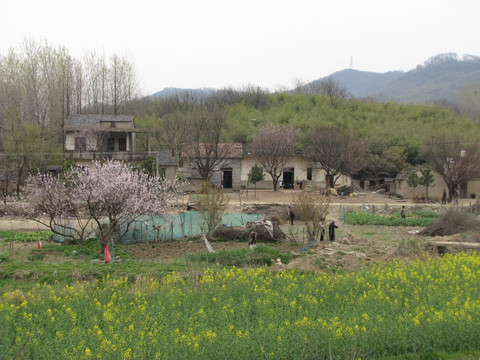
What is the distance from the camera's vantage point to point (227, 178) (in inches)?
1909

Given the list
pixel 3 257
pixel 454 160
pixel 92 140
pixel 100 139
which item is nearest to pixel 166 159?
pixel 100 139

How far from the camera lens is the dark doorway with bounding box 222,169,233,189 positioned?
158ft

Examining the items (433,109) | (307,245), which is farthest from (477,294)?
(433,109)

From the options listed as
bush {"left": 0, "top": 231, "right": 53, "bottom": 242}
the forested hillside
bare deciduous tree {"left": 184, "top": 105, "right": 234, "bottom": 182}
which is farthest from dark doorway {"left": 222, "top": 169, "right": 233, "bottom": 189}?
bush {"left": 0, "top": 231, "right": 53, "bottom": 242}

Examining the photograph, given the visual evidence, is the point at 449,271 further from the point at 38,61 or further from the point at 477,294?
the point at 38,61

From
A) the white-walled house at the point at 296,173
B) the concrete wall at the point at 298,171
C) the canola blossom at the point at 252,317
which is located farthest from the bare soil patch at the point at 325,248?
the white-walled house at the point at 296,173

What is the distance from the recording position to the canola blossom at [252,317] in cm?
775

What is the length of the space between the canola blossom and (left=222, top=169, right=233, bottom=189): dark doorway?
35.7 m

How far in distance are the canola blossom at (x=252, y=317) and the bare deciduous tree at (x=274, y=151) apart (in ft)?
109

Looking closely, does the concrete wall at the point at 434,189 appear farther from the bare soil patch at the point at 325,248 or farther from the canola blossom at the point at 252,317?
the canola blossom at the point at 252,317

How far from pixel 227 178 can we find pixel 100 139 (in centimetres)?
1385

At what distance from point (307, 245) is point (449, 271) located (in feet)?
24.5

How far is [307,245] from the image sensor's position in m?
19.5

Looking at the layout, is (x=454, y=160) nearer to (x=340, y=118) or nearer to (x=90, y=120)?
(x=340, y=118)
